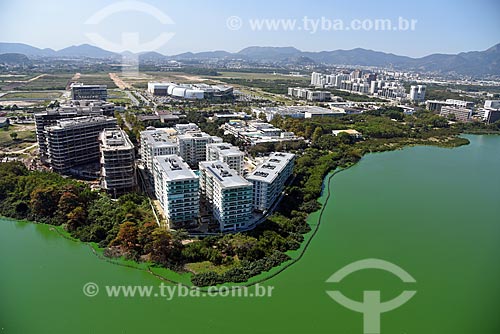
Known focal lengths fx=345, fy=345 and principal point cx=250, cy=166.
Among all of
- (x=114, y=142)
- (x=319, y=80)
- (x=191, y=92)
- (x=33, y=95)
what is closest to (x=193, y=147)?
(x=114, y=142)

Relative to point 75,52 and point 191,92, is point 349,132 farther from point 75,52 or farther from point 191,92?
point 75,52

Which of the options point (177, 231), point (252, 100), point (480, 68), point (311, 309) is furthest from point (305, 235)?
point (480, 68)

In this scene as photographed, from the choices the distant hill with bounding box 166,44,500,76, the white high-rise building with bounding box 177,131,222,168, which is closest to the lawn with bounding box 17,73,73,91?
the white high-rise building with bounding box 177,131,222,168

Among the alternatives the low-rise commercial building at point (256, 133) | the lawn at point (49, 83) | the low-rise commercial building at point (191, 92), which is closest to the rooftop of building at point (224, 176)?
the low-rise commercial building at point (256, 133)

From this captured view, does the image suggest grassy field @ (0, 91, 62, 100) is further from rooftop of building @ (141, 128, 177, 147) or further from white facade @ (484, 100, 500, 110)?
white facade @ (484, 100, 500, 110)

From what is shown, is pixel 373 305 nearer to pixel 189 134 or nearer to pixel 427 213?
pixel 427 213
